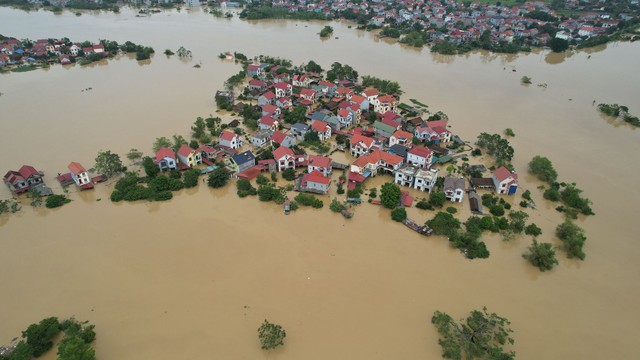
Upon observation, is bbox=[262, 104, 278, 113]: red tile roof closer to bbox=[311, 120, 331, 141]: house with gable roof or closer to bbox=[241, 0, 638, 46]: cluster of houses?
bbox=[311, 120, 331, 141]: house with gable roof

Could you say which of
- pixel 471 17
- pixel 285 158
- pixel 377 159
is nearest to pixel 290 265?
pixel 285 158

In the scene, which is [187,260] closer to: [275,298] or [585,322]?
[275,298]

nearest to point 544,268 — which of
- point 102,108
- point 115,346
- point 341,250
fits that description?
point 341,250

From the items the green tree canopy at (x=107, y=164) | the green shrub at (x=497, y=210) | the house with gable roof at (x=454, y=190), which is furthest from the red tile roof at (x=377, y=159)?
the green tree canopy at (x=107, y=164)

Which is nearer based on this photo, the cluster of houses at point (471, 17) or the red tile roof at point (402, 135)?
the red tile roof at point (402, 135)

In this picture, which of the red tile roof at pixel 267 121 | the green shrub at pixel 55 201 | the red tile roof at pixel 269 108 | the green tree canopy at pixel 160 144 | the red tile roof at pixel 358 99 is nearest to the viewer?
the green shrub at pixel 55 201

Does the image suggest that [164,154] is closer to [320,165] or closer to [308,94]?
[320,165]

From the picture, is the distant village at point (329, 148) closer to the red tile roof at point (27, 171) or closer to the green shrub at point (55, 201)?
the red tile roof at point (27, 171)
